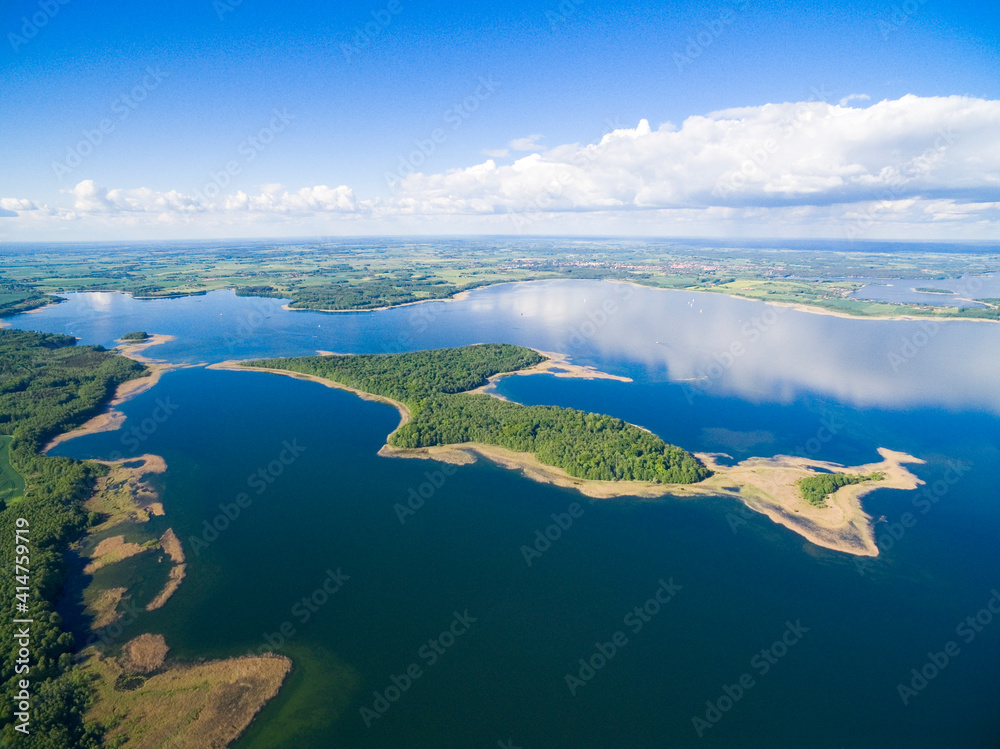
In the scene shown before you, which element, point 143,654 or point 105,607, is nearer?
point 143,654

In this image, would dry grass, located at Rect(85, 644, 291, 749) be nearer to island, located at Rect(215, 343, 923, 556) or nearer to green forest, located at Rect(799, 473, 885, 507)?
→ island, located at Rect(215, 343, 923, 556)

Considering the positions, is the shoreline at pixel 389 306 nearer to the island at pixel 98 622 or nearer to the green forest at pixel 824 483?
the island at pixel 98 622

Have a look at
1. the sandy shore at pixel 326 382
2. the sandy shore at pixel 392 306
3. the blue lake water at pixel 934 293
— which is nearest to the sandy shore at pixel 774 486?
the sandy shore at pixel 326 382

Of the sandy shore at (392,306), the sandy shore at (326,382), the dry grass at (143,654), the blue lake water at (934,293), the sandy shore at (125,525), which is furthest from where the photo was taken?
the blue lake water at (934,293)

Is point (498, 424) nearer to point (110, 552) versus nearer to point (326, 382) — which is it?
point (326, 382)

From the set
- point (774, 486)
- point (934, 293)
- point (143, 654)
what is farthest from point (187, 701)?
point (934, 293)
